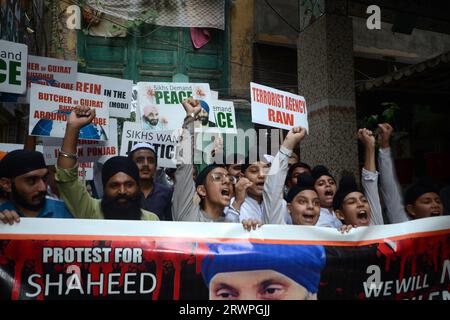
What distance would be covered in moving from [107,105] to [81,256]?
179cm

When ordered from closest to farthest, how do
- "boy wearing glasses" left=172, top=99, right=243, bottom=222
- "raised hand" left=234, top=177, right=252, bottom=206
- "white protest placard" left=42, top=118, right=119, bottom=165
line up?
"boy wearing glasses" left=172, top=99, right=243, bottom=222
"raised hand" left=234, top=177, right=252, bottom=206
"white protest placard" left=42, top=118, right=119, bottom=165

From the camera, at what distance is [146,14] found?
9.79 m

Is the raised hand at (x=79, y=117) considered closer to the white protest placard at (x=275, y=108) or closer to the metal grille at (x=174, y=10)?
the white protest placard at (x=275, y=108)

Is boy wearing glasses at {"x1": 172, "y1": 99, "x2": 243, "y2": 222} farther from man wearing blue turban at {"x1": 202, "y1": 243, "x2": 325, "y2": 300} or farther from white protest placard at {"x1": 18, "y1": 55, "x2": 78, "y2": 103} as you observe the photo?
white protest placard at {"x1": 18, "y1": 55, "x2": 78, "y2": 103}

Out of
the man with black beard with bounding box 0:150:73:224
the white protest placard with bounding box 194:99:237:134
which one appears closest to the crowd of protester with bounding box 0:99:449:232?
the man with black beard with bounding box 0:150:73:224

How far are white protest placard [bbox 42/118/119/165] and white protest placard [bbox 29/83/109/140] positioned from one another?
0.09m

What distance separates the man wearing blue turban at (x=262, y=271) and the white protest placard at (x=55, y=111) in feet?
5.60

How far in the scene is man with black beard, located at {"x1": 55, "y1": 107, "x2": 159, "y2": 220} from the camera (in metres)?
2.64

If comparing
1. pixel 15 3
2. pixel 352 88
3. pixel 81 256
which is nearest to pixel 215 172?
pixel 81 256

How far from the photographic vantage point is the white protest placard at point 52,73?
13.1 feet

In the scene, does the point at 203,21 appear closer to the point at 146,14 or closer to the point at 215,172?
the point at 146,14

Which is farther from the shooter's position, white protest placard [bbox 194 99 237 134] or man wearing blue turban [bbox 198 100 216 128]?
white protest placard [bbox 194 99 237 134]

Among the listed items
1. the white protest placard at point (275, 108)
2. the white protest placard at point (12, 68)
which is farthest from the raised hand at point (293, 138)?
the white protest placard at point (12, 68)

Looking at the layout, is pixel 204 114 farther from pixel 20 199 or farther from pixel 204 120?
pixel 20 199
